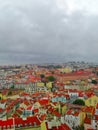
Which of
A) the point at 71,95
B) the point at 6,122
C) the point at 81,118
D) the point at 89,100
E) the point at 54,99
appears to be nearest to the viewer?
the point at 6,122

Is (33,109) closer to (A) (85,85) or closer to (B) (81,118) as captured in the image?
(B) (81,118)

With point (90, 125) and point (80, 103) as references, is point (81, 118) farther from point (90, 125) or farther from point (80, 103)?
point (80, 103)

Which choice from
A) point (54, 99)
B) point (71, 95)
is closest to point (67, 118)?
point (54, 99)

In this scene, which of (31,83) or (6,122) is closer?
(6,122)

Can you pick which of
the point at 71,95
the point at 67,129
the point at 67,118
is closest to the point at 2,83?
the point at 71,95

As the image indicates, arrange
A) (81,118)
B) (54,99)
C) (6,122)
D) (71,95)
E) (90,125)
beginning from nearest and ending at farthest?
(6,122) < (90,125) < (81,118) < (54,99) < (71,95)

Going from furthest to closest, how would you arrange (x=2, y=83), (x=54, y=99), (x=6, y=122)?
(x=2, y=83) → (x=54, y=99) → (x=6, y=122)

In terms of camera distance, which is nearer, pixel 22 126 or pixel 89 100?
pixel 22 126

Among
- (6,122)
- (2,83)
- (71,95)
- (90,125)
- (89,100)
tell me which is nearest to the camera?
(6,122)
